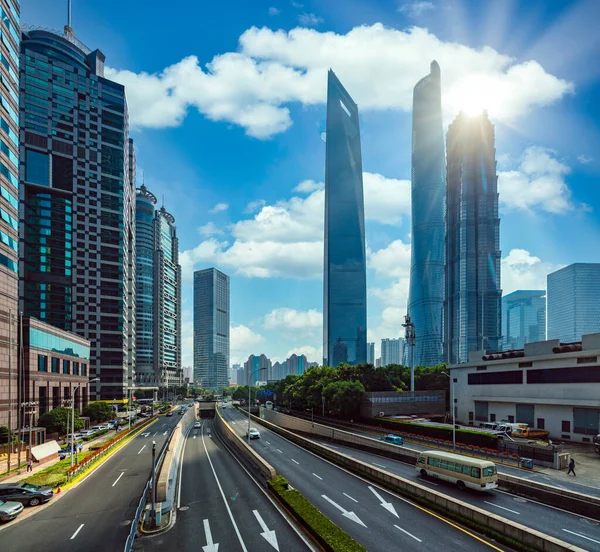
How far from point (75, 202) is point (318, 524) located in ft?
451

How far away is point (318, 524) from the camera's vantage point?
23.9 m

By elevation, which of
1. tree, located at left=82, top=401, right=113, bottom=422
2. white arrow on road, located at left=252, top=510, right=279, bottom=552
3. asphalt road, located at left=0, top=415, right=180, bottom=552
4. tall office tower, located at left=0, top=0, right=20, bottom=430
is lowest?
tree, located at left=82, top=401, right=113, bottom=422

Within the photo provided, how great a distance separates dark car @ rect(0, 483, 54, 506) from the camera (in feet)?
101

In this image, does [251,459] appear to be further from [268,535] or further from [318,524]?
[318,524]

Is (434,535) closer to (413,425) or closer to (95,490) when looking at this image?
(95,490)

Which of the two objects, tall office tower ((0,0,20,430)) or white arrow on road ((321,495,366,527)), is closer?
white arrow on road ((321,495,366,527))

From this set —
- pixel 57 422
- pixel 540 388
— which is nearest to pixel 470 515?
pixel 540 388

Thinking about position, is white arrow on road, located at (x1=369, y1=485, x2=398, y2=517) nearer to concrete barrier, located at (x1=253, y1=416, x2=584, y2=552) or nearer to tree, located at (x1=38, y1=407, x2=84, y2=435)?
concrete barrier, located at (x1=253, y1=416, x2=584, y2=552)

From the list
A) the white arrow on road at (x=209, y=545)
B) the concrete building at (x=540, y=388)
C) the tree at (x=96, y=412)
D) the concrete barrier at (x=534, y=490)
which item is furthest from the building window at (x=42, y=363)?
the concrete building at (x=540, y=388)

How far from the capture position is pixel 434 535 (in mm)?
23609

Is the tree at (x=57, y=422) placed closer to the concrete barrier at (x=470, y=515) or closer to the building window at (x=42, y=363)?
the building window at (x=42, y=363)

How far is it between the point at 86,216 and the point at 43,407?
78.6 metres

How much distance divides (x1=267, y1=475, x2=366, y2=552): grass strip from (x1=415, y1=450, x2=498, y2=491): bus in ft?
43.2

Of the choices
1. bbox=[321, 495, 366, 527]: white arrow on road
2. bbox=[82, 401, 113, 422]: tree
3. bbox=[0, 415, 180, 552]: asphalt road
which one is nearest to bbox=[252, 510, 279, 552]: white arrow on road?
bbox=[321, 495, 366, 527]: white arrow on road
